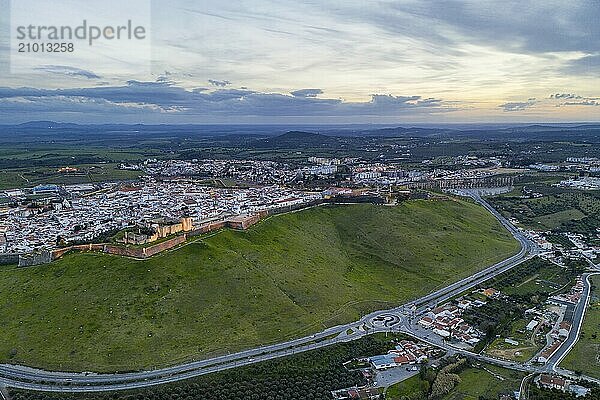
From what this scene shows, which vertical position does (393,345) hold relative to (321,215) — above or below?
below

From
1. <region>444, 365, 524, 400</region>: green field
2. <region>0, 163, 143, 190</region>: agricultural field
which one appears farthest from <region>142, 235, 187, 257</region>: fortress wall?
<region>0, 163, 143, 190</region>: agricultural field

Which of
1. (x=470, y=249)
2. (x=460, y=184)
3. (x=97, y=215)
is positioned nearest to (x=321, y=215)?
(x=470, y=249)

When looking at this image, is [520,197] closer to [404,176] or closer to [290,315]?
[404,176]

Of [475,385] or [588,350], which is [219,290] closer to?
[475,385]

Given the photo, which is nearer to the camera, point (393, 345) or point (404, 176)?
point (393, 345)

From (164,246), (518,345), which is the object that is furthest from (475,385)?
(164,246)
